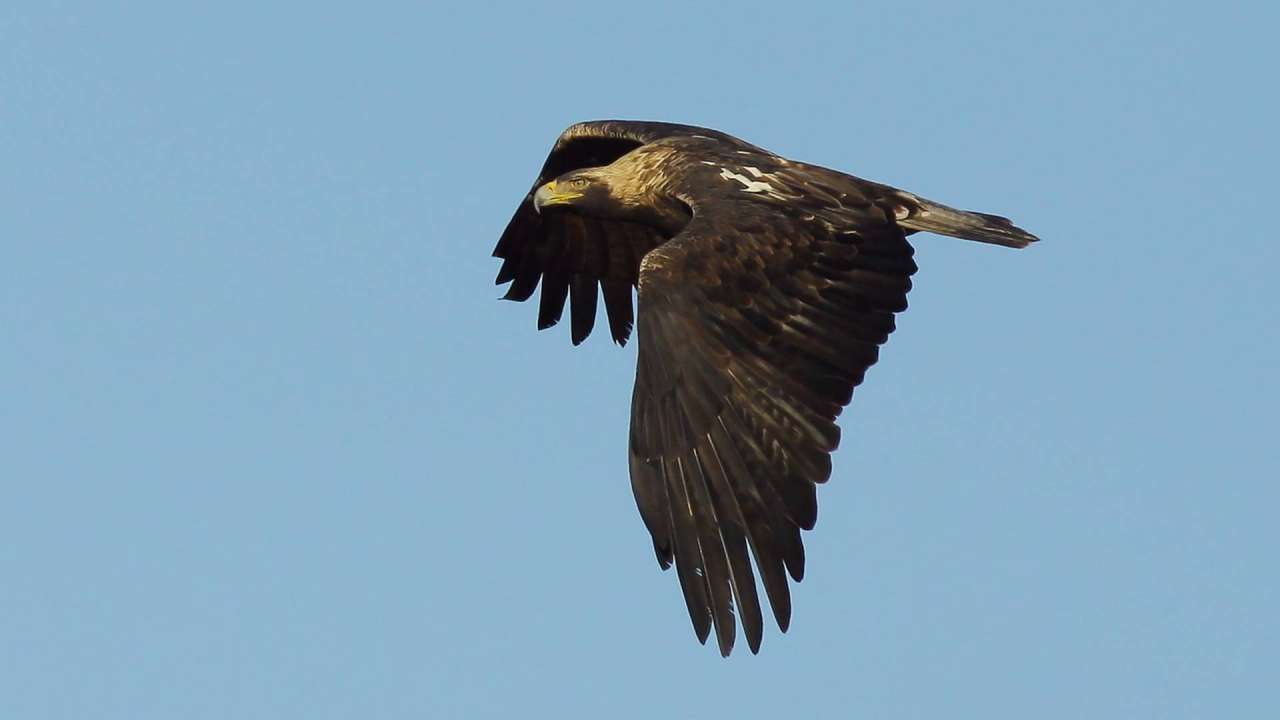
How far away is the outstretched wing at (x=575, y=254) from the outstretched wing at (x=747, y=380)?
136 inches

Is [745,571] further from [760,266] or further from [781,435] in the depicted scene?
[760,266]

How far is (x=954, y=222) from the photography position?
→ 15.1m

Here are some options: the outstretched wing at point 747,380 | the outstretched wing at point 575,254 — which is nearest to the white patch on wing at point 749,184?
the outstretched wing at point 747,380

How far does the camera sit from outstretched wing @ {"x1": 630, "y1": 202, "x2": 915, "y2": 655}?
12.3 metres

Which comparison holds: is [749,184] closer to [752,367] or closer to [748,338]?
[748,338]

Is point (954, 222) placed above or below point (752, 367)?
above

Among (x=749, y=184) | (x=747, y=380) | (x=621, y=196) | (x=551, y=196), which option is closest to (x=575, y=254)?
(x=551, y=196)

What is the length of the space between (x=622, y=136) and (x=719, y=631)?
5846mm

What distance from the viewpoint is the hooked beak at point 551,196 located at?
1623 centimetres

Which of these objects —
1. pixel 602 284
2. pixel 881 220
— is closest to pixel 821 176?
pixel 881 220

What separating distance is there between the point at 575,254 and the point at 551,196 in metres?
1.60

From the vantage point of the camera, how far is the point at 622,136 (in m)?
17.0

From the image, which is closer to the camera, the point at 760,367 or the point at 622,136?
the point at 760,367

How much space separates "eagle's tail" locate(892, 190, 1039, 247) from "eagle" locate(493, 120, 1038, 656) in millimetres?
11
